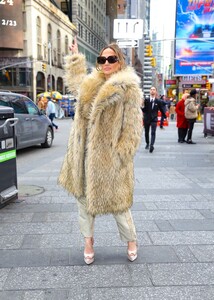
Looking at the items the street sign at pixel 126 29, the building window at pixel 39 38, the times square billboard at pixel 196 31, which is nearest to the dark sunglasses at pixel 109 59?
the street sign at pixel 126 29

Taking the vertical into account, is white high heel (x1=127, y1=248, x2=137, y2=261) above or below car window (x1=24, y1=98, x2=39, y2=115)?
below

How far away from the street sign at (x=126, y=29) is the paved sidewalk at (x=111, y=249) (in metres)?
6.49

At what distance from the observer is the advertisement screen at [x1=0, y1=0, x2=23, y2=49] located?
139 ft

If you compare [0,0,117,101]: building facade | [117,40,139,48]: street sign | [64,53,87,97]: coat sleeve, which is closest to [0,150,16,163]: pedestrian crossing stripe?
[64,53,87,97]: coat sleeve

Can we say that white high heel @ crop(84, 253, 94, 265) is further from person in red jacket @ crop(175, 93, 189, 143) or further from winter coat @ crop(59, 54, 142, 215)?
person in red jacket @ crop(175, 93, 189, 143)

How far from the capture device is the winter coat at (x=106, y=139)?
2.82 m

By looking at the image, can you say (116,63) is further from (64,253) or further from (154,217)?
A: (154,217)

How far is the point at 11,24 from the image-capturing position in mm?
42906

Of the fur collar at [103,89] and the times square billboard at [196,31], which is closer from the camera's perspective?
the fur collar at [103,89]

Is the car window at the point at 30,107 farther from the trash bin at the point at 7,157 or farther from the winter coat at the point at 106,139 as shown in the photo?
the winter coat at the point at 106,139

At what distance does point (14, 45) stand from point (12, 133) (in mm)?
42032

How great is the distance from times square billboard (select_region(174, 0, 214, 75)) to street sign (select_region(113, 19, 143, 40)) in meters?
30.8

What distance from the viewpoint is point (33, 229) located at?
13.1 feet

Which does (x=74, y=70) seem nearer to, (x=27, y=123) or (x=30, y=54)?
(x=27, y=123)
